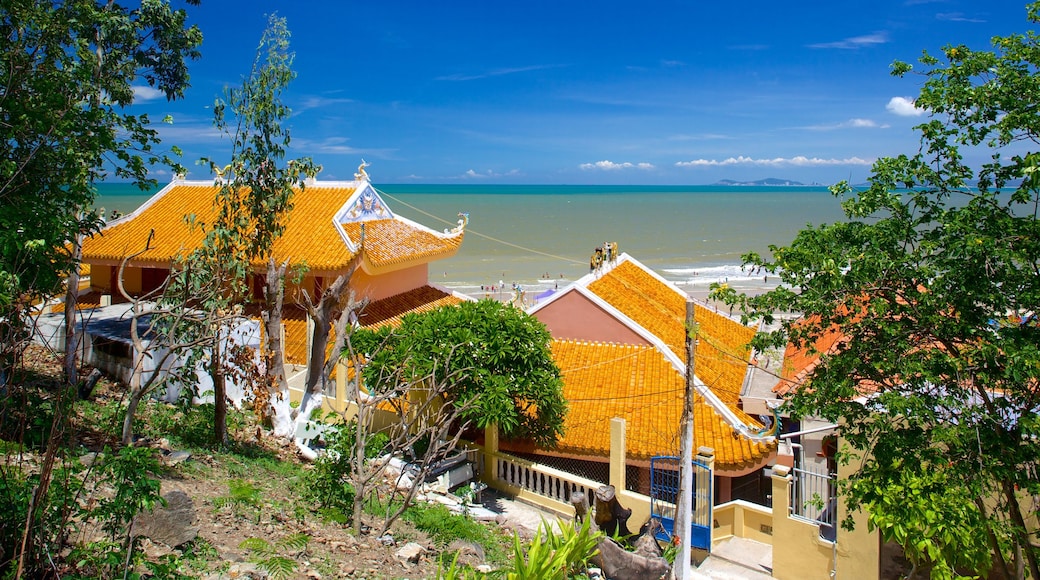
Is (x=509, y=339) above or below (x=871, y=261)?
below

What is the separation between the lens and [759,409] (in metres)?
11.4

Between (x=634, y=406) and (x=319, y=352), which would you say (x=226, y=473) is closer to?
(x=319, y=352)

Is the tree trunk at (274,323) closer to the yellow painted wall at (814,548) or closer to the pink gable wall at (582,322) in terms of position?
the pink gable wall at (582,322)

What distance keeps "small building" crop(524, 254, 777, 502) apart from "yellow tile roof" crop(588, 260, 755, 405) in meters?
0.04

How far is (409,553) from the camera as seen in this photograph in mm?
7008

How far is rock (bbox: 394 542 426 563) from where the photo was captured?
6958 mm

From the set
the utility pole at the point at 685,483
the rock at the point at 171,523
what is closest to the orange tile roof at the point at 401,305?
the utility pole at the point at 685,483

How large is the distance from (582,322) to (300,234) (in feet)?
23.8

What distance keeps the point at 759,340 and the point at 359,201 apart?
13.0 metres

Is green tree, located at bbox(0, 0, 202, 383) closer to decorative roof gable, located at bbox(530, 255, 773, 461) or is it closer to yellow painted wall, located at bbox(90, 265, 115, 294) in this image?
decorative roof gable, located at bbox(530, 255, 773, 461)

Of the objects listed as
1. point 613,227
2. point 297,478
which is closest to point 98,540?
point 297,478

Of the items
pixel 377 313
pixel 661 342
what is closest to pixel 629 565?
pixel 661 342

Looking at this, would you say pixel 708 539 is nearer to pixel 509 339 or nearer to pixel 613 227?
pixel 509 339

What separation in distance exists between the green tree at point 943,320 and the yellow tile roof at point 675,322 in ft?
20.4
